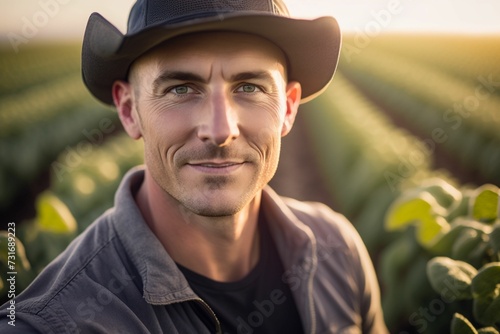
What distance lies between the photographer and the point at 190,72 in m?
1.78

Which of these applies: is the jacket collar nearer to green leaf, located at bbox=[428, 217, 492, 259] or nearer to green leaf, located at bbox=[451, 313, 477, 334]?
green leaf, located at bbox=[428, 217, 492, 259]

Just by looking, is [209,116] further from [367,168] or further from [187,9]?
[367,168]

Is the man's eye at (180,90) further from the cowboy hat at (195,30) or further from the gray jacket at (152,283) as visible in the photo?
the gray jacket at (152,283)

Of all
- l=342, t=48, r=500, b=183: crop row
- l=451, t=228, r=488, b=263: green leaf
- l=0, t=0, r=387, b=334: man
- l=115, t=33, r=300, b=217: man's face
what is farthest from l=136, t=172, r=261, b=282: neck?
l=342, t=48, r=500, b=183: crop row

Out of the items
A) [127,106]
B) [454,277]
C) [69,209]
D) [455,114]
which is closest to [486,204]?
[454,277]

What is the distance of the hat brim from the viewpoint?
1.70m

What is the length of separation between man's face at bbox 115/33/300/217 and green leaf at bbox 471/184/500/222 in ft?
2.58

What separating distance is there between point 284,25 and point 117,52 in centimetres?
61

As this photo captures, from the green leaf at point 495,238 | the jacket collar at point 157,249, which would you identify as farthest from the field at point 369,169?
the jacket collar at point 157,249

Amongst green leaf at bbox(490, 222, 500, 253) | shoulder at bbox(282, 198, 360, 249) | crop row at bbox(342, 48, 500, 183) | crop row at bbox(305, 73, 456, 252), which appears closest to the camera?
green leaf at bbox(490, 222, 500, 253)

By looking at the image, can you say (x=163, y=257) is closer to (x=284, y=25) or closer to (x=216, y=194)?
(x=216, y=194)

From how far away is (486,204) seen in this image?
1.87 meters

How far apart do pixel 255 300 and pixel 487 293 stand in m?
0.90

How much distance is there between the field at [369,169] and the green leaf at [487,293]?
2cm
